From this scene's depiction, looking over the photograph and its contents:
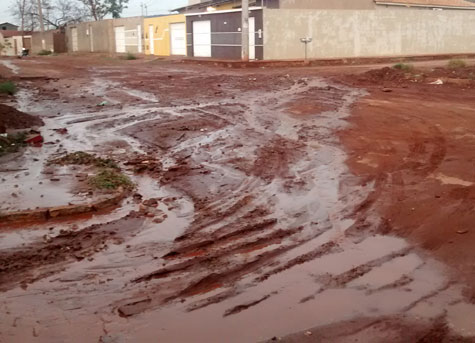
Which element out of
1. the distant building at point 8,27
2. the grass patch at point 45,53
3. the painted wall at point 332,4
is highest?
the distant building at point 8,27

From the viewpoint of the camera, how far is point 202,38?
127 feet

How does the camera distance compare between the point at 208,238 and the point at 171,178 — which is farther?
the point at 171,178

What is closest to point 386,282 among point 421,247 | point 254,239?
point 421,247

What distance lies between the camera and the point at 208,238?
6.48m

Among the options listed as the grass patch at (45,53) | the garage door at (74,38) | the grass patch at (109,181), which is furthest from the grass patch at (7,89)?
the garage door at (74,38)

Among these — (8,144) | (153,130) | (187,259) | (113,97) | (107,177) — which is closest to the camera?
(187,259)

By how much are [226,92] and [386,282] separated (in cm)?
1470

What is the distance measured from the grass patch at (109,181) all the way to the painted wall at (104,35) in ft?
136

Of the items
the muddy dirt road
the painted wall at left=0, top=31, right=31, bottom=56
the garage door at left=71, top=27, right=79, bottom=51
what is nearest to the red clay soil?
the muddy dirt road

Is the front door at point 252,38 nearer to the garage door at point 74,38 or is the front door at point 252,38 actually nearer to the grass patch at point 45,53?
the grass patch at point 45,53

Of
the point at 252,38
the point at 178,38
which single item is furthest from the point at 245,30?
the point at 178,38

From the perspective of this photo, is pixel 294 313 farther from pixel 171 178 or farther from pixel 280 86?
pixel 280 86

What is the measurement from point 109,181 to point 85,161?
64.3 inches

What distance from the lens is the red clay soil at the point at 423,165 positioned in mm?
6477
